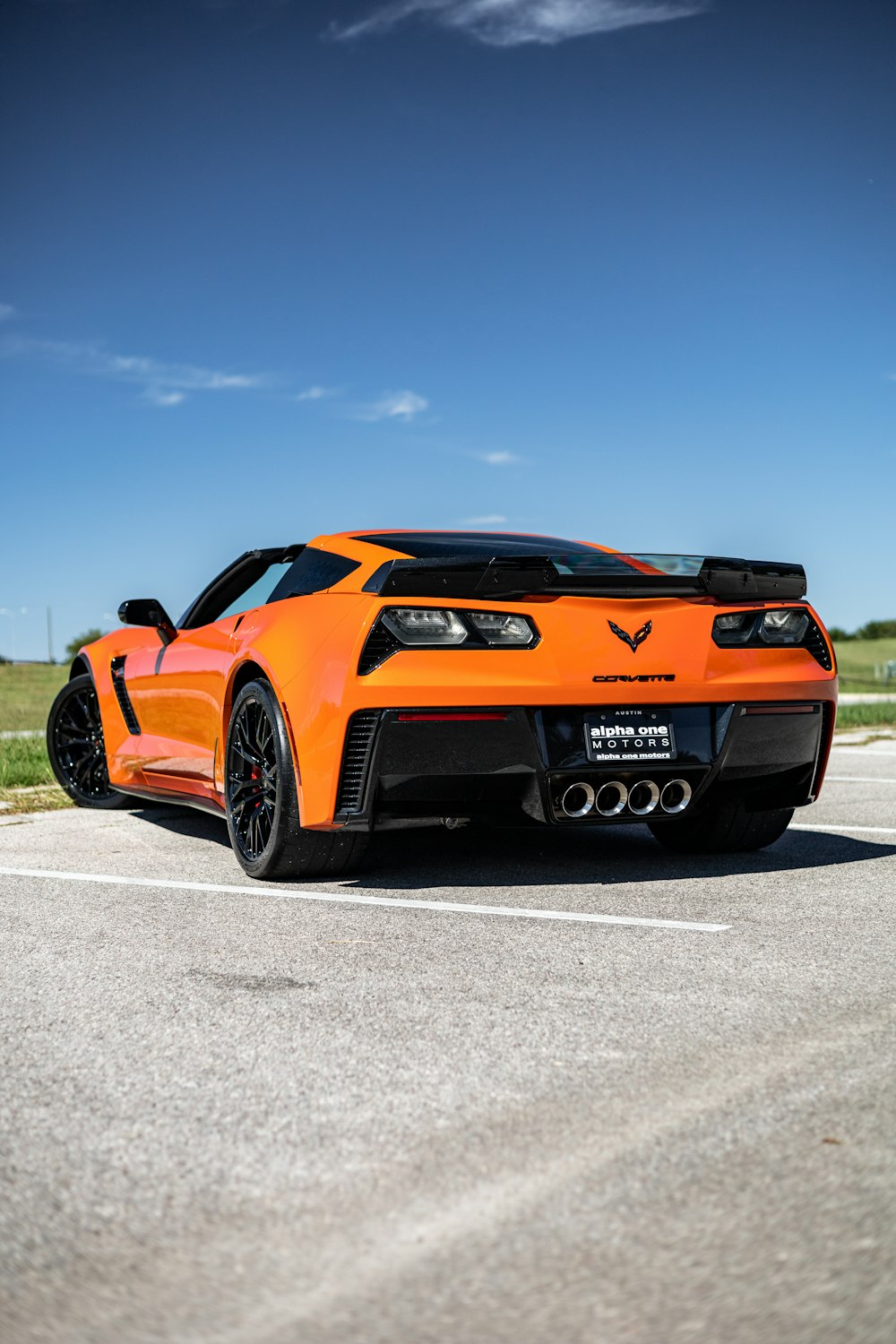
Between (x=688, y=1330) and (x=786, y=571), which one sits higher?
(x=786, y=571)

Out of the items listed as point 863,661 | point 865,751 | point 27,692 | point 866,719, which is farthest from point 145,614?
point 863,661

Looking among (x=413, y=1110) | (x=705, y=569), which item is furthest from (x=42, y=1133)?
(x=705, y=569)

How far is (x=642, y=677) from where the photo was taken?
16.2 ft

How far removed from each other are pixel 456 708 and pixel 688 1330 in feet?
9.93

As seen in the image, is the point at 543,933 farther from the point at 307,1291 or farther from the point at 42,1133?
the point at 307,1291

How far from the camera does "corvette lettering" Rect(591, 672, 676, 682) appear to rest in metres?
4.88

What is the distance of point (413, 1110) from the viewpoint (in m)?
2.63

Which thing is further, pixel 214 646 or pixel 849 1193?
pixel 214 646

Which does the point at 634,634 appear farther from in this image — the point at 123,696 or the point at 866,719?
the point at 866,719

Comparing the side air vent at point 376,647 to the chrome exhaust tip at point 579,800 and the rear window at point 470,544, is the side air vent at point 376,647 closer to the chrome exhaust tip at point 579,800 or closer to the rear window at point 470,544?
the rear window at point 470,544

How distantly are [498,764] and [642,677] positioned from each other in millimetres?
633

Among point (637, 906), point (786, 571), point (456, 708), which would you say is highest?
point (786, 571)

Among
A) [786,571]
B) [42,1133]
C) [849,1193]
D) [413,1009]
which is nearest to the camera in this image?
[849,1193]

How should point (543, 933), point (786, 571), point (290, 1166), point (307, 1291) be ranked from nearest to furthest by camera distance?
1. point (307, 1291)
2. point (290, 1166)
3. point (543, 933)
4. point (786, 571)
